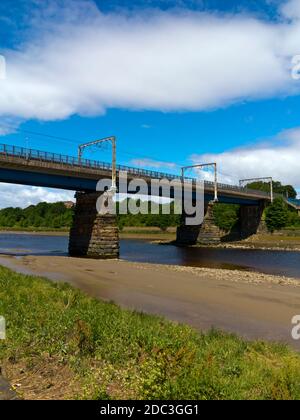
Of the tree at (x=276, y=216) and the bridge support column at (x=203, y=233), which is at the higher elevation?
the tree at (x=276, y=216)

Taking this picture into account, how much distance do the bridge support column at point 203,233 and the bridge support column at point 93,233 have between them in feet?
119

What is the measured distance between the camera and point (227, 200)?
332 feet

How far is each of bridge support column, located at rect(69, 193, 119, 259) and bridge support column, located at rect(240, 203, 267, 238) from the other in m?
63.8

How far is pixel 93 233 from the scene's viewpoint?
5638cm

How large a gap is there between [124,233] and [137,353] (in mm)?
144562

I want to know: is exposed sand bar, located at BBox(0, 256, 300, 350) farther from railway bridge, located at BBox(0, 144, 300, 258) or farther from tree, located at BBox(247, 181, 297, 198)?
tree, located at BBox(247, 181, 297, 198)

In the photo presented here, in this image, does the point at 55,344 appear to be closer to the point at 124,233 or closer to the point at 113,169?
the point at 113,169

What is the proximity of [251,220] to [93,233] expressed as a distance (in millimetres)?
68445

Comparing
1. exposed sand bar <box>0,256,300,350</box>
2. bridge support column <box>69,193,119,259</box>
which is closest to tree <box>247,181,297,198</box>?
bridge support column <box>69,193,119,259</box>

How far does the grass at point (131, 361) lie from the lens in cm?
671

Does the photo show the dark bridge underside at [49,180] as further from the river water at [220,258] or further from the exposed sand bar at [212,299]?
the exposed sand bar at [212,299]

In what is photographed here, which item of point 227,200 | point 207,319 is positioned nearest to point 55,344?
point 207,319

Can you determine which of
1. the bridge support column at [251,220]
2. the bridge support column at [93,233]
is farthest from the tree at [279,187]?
→ the bridge support column at [93,233]

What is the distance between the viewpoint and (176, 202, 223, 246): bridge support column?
89.5 metres
